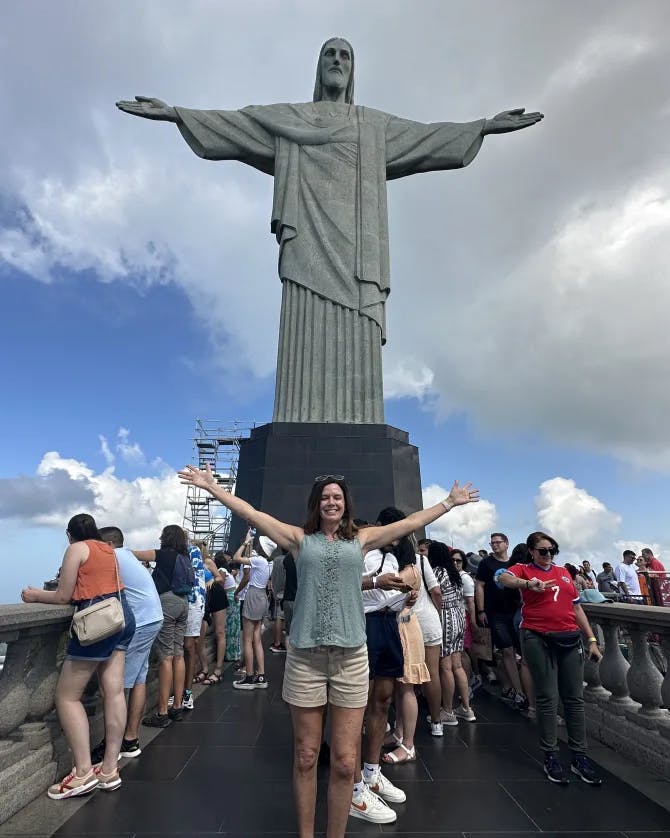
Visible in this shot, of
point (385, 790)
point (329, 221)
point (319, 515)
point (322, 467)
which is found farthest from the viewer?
point (329, 221)

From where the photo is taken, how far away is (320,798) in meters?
3.87

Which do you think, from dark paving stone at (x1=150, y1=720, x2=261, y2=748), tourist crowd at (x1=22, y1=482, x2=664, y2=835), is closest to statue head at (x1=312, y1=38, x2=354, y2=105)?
tourist crowd at (x1=22, y1=482, x2=664, y2=835)

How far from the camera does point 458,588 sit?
5.96m

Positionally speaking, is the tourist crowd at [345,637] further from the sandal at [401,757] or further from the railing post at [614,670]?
the railing post at [614,670]

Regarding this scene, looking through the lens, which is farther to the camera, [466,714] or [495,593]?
[495,593]

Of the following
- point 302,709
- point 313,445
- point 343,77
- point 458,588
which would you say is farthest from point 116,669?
point 343,77

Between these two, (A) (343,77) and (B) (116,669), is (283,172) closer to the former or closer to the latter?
(A) (343,77)

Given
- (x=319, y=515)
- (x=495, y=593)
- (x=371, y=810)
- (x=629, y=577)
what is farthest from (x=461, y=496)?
(x=629, y=577)

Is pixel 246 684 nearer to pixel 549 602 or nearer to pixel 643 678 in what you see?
pixel 549 602

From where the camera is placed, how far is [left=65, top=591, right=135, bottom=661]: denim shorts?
3.83 m

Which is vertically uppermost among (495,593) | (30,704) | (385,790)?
(495,593)

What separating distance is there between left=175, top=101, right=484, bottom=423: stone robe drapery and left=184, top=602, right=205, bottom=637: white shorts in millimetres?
5872

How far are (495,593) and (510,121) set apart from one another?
11.7m

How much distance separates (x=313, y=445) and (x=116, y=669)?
702 centimetres
